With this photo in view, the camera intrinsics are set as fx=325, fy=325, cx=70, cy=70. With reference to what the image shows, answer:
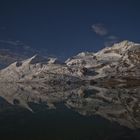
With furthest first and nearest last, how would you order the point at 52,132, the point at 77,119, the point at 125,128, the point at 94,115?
the point at 94,115, the point at 77,119, the point at 125,128, the point at 52,132

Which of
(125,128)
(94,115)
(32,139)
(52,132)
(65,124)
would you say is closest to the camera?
(32,139)

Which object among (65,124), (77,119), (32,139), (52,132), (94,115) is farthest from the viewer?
(94,115)

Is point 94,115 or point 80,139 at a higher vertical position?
point 94,115

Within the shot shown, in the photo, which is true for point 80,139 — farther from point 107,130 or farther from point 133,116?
point 133,116

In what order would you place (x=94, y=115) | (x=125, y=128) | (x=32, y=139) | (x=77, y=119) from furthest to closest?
(x=94, y=115) → (x=77, y=119) → (x=125, y=128) → (x=32, y=139)

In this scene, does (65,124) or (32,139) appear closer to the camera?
(32,139)

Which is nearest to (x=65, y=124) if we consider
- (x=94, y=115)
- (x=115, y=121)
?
(x=115, y=121)

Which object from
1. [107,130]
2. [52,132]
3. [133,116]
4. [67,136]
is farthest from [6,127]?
[133,116]

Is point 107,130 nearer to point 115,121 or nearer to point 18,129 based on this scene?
point 115,121

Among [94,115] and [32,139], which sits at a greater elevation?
[94,115]
